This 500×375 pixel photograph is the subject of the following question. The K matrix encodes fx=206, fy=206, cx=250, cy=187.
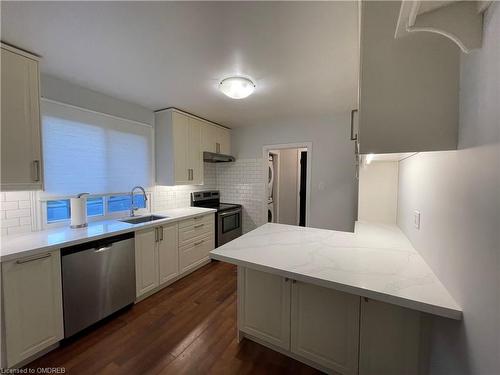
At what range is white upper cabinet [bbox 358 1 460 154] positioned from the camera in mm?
853

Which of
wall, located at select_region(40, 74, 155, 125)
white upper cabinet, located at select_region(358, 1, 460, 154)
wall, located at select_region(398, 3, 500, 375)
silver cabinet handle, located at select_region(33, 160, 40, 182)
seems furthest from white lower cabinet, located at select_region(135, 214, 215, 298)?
wall, located at select_region(398, 3, 500, 375)

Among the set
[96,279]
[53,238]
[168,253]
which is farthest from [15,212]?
[168,253]

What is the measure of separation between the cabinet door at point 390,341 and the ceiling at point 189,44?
1.76 m

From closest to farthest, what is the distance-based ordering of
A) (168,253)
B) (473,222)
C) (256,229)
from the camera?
(473,222) < (256,229) < (168,253)

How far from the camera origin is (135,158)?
111 inches

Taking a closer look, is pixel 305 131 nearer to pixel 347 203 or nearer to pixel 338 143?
pixel 338 143

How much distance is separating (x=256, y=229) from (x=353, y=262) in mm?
893

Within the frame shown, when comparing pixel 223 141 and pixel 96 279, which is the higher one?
pixel 223 141

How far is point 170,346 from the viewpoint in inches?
66.2

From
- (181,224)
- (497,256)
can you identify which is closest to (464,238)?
(497,256)

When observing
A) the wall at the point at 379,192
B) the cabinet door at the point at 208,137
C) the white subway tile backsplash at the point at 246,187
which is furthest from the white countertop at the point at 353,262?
the cabinet door at the point at 208,137

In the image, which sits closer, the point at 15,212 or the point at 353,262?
the point at 353,262

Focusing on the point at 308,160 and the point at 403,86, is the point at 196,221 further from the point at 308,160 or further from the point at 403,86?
the point at 403,86

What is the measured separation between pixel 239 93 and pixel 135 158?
1749mm
